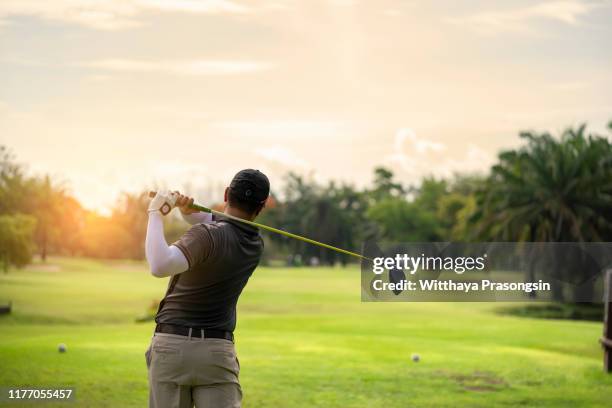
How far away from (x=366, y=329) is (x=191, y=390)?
70.9 ft

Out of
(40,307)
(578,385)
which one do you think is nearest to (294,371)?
(578,385)

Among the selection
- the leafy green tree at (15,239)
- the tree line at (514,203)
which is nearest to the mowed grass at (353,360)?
the leafy green tree at (15,239)

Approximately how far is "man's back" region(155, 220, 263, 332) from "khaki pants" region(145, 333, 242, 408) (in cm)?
11

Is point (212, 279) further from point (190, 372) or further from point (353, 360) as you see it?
point (353, 360)

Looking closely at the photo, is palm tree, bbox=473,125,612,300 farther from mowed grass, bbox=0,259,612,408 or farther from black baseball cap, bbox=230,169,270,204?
black baseball cap, bbox=230,169,270,204

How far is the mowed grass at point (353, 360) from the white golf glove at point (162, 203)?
6944 millimetres

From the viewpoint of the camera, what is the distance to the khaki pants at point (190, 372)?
506 centimetres

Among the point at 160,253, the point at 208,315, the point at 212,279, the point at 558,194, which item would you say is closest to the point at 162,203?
the point at 160,253

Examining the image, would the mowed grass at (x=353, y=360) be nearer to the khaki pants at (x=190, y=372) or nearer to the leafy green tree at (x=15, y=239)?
the leafy green tree at (x=15, y=239)

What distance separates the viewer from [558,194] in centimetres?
3691

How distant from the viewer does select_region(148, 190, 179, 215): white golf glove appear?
15.6 feet

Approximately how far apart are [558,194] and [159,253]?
34.2m

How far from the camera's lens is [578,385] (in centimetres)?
1359

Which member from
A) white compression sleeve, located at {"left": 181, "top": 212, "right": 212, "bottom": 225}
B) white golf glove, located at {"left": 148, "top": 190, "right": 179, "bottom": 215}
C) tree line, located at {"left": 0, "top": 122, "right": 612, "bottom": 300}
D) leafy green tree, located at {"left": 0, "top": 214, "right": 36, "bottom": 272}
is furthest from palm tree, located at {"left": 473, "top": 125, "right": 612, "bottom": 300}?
white golf glove, located at {"left": 148, "top": 190, "right": 179, "bottom": 215}
